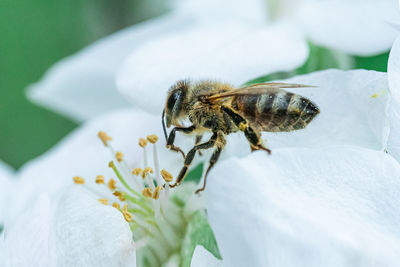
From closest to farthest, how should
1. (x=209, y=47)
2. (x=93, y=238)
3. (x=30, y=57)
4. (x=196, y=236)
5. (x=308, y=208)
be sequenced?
1. (x=308, y=208)
2. (x=93, y=238)
3. (x=196, y=236)
4. (x=209, y=47)
5. (x=30, y=57)

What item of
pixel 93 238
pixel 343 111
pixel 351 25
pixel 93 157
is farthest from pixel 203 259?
pixel 351 25

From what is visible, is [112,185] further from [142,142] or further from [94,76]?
[94,76]

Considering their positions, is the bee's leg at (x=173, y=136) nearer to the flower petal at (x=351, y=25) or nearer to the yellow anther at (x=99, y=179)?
the yellow anther at (x=99, y=179)

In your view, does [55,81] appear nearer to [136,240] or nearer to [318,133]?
[136,240]

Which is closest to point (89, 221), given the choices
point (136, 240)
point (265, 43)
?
point (136, 240)

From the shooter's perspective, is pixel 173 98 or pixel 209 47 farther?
pixel 209 47

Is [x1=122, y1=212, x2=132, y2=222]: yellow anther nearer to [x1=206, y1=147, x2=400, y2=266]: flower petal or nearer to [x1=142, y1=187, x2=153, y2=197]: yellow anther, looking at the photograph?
[x1=142, y1=187, x2=153, y2=197]: yellow anther
